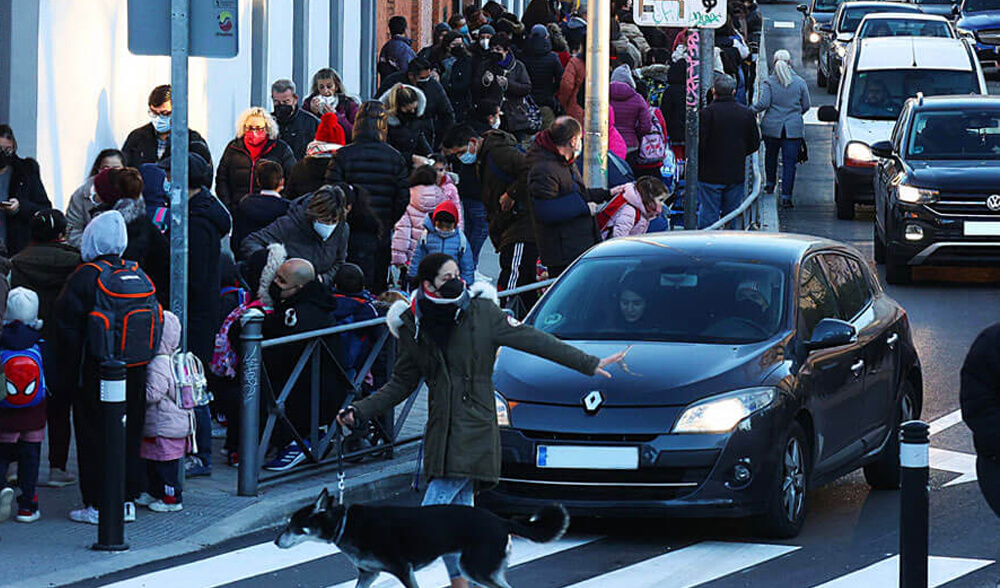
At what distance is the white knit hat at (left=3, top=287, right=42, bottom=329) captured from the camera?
34.7 feet

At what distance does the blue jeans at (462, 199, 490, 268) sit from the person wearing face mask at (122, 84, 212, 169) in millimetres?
3754

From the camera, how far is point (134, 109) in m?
18.6

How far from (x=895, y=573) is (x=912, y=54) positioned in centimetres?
1855

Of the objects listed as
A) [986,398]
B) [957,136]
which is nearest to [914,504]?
[986,398]

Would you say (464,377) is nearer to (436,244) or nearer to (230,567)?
(230,567)

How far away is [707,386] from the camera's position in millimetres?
10312

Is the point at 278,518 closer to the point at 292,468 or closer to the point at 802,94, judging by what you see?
the point at 292,468

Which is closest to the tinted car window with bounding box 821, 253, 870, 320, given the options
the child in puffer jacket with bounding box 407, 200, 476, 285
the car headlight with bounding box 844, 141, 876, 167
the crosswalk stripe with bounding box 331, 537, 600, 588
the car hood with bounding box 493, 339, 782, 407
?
the car hood with bounding box 493, 339, 782, 407

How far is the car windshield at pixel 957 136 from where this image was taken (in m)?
21.2

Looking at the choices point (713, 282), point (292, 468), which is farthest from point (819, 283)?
point (292, 468)

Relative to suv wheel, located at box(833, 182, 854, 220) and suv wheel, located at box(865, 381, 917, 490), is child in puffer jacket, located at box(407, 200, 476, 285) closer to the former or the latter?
suv wheel, located at box(865, 381, 917, 490)

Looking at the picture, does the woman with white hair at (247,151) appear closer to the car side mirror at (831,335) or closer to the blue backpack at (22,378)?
the blue backpack at (22,378)

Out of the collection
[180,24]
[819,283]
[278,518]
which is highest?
[180,24]

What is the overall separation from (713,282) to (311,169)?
203 inches
